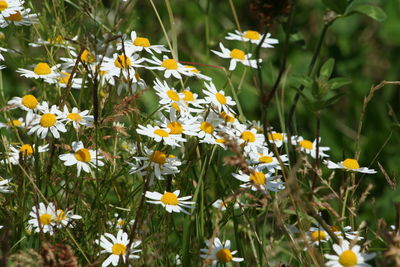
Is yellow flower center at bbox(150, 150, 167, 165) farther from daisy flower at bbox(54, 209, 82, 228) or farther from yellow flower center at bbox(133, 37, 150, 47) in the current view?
yellow flower center at bbox(133, 37, 150, 47)

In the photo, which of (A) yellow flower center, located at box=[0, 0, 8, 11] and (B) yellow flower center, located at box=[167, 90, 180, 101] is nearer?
(B) yellow flower center, located at box=[167, 90, 180, 101]

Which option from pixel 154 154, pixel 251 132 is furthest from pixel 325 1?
pixel 154 154

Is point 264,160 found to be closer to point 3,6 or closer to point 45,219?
point 45,219

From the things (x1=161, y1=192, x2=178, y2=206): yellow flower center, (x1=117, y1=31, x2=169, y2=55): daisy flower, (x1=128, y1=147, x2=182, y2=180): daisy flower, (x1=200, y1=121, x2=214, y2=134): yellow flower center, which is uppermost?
(x1=117, y1=31, x2=169, y2=55): daisy flower

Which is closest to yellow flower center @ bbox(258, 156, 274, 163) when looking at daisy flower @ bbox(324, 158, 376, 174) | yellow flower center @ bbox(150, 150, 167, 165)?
daisy flower @ bbox(324, 158, 376, 174)

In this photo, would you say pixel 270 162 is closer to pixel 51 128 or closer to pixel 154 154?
pixel 154 154
